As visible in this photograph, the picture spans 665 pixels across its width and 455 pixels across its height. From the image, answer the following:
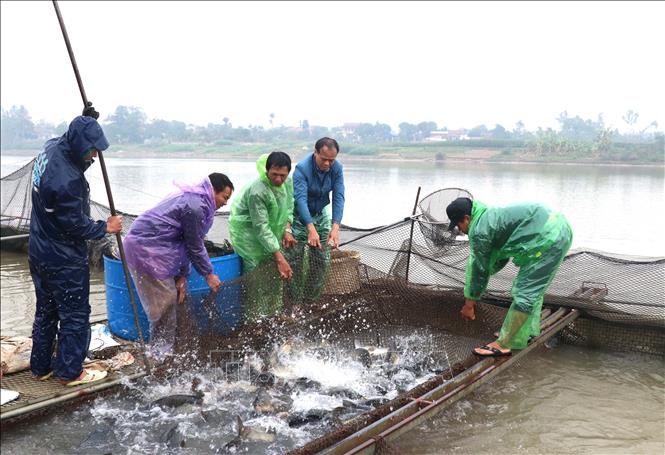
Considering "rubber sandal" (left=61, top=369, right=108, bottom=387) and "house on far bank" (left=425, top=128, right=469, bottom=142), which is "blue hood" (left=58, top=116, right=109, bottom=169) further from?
"house on far bank" (left=425, top=128, right=469, bottom=142)

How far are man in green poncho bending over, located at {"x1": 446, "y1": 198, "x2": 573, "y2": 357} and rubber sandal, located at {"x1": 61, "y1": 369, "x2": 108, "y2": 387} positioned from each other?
2757 mm

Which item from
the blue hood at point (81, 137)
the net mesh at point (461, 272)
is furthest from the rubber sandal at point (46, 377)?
the blue hood at point (81, 137)

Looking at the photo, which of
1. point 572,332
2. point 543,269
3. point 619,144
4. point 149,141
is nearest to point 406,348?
point 543,269

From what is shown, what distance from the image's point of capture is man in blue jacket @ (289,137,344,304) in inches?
173

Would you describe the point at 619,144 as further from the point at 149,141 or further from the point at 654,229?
the point at 149,141

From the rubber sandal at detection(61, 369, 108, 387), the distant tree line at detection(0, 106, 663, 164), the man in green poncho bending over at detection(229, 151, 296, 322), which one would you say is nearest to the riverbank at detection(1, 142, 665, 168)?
the distant tree line at detection(0, 106, 663, 164)

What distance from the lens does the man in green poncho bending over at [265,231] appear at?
13.4 ft

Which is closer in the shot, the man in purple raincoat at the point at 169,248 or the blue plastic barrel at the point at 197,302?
the man in purple raincoat at the point at 169,248

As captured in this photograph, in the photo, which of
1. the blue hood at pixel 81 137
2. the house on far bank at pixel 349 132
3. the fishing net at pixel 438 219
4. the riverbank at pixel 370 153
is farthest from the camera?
the house on far bank at pixel 349 132

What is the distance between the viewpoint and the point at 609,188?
73.9ft

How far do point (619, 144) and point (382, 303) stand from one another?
38372 millimetres

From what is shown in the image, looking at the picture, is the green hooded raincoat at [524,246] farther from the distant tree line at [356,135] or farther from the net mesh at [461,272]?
the distant tree line at [356,135]

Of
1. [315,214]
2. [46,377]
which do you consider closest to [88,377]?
[46,377]

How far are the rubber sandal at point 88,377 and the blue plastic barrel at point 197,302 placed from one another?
576 millimetres
